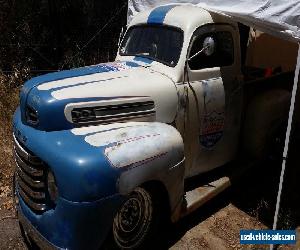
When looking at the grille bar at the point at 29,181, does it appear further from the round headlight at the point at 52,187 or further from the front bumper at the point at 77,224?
the front bumper at the point at 77,224

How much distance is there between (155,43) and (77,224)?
2.70m

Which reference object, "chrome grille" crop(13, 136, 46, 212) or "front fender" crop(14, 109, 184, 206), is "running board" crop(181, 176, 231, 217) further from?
"chrome grille" crop(13, 136, 46, 212)

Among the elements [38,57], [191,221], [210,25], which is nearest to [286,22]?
[210,25]

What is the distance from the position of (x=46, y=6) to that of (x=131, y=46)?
6853 millimetres

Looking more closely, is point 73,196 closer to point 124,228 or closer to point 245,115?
point 124,228

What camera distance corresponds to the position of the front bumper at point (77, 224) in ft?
11.1

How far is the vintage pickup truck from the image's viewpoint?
11.4 feet

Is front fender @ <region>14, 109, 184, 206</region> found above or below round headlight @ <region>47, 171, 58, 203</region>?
above

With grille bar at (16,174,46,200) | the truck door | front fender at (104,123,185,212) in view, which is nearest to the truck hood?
front fender at (104,123,185,212)

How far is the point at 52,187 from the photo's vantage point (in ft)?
11.8

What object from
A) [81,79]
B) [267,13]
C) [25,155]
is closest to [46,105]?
[25,155]

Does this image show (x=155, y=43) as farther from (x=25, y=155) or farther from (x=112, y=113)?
(x=25, y=155)

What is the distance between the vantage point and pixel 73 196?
131 inches

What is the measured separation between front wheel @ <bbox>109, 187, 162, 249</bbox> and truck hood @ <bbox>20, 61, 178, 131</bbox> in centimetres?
87
